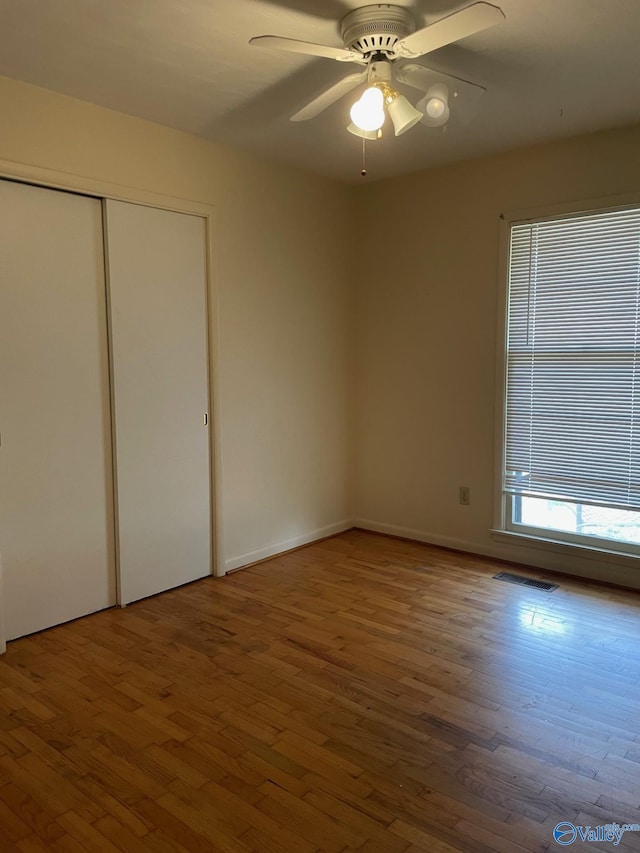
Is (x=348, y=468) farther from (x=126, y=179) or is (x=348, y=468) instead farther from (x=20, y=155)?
(x=20, y=155)

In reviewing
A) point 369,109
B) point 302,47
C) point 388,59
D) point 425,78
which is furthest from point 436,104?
point 302,47

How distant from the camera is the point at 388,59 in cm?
231

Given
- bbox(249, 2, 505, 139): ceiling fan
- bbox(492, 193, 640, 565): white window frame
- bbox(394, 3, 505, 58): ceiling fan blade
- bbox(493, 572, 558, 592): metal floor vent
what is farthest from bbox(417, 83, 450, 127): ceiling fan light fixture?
bbox(493, 572, 558, 592): metal floor vent

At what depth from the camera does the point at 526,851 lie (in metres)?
1.69

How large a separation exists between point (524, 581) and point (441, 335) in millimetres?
1677

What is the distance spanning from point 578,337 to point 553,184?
918mm

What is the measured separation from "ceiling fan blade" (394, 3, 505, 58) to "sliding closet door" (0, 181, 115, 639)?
5.79 feet

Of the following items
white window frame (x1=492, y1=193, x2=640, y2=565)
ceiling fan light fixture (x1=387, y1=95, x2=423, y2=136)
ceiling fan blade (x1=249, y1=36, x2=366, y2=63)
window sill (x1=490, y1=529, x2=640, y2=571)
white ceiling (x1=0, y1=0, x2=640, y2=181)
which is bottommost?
window sill (x1=490, y1=529, x2=640, y2=571)

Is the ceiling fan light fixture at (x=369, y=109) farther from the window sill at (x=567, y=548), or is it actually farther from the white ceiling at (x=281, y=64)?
the window sill at (x=567, y=548)

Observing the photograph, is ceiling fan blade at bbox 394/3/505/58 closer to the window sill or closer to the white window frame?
the white window frame

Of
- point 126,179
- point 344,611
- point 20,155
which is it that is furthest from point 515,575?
point 20,155

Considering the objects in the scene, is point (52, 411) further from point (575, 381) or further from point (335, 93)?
point (575, 381)

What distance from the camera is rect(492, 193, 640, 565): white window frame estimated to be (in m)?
3.59

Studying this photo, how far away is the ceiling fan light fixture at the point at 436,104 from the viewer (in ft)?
7.67
